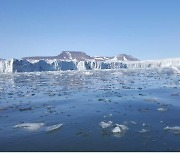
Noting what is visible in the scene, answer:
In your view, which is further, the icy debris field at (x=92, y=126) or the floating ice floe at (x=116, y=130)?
the floating ice floe at (x=116, y=130)

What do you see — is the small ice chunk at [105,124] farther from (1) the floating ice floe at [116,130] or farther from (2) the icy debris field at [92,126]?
(1) the floating ice floe at [116,130]

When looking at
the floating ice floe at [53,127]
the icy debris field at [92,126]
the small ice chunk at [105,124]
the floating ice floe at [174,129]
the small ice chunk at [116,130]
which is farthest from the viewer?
the small ice chunk at [105,124]

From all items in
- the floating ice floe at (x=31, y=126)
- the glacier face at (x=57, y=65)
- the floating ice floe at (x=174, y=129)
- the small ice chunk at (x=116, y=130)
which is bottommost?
the floating ice floe at (x=31, y=126)

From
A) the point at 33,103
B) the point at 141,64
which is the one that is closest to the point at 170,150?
the point at 33,103

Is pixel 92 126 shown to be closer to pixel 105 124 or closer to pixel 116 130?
pixel 105 124

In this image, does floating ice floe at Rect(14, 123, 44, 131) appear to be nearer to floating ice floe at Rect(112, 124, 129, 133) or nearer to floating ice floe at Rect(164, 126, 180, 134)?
floating ice floe at Rect(112, 124, 129, 133)

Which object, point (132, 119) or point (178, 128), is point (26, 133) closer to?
point (132, 119)

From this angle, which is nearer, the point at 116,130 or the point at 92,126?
the point at 116,130

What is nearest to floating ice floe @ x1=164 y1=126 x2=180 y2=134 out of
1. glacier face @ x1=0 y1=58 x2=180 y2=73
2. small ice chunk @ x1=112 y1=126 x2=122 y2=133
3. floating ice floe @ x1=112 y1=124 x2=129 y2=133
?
floating ice floe @ x1=112 y1=124 x2=129 y2=133

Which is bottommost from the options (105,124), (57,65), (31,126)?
(31,126)

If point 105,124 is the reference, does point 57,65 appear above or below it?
above

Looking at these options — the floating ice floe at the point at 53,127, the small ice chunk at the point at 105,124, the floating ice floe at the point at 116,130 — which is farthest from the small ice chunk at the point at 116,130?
the floating ice floe at the point at 53,127

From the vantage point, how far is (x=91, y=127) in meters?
9.81

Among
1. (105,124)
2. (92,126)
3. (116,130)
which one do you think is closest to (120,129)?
(116,130)
